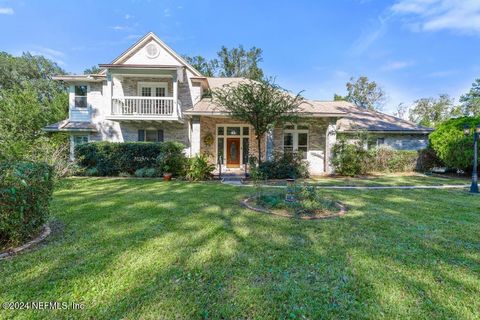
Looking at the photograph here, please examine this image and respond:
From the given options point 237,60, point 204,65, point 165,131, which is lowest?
point 165,131

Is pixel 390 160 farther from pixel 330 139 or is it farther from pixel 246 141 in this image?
pixel 246 141

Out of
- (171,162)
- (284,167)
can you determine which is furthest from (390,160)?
(171,162)

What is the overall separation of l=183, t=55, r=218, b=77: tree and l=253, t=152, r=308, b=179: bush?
75.0ft

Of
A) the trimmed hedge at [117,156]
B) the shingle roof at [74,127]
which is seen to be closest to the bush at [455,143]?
the trimmed hedge at [117,156]

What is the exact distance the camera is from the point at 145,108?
13453 mm

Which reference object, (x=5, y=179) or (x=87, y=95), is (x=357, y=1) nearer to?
(x=5, y=179)

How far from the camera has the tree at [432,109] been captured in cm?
3400

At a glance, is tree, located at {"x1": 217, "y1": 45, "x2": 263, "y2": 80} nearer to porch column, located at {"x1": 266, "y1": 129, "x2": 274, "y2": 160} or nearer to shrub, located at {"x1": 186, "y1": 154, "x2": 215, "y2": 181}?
porch column, located at {"x1": 266, "y1": 129, "x2": 274, "y2": 160}

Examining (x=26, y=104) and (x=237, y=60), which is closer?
(x=26, y=104)

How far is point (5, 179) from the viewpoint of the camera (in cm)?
317

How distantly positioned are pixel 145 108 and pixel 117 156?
11.7 feet

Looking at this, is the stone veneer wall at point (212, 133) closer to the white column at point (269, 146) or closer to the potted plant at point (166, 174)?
the white column at point (269, 146)

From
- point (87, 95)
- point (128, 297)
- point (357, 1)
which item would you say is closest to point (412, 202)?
point (128, 297)

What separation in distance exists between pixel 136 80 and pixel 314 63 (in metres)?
16.1
